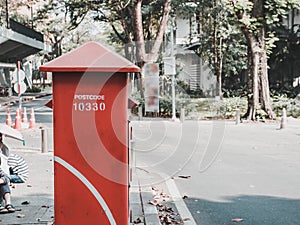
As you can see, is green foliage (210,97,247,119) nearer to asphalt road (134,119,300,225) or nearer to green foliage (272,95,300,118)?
green foliage (272,95,300,118)

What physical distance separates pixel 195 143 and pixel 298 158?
3.74 metres

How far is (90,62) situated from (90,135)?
0.72 m

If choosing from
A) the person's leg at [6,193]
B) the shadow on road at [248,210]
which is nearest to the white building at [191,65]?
the shadow on road at [248,210]

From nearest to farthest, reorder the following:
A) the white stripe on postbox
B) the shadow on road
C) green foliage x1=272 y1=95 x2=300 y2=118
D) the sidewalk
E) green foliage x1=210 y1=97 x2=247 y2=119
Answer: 1. the white stripe on postbox
2. the sidewalk
3. the shadow on road
4. green foliage x1=272 y1=95 x2=300 y2=118
5. green foliage x1=210 y1=97 x2=247 y2=119

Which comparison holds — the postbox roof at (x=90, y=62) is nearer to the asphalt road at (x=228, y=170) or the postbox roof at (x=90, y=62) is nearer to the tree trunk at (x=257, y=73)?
the asphalt road at (x=228, y=170)

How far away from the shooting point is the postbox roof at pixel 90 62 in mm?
4641

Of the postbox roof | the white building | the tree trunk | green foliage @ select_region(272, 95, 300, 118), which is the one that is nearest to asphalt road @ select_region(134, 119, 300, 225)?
the postbox roof

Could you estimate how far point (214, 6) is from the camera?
96.6 ft

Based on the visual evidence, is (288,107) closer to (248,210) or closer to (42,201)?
(248,210)

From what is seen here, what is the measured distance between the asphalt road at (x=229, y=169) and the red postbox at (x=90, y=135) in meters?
2.14

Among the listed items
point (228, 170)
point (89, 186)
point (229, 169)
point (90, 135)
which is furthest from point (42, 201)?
point (229, 169)

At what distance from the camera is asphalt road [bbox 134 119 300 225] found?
7.04 m

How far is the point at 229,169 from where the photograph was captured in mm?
10375

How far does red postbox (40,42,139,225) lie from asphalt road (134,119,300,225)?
214 centimetres
